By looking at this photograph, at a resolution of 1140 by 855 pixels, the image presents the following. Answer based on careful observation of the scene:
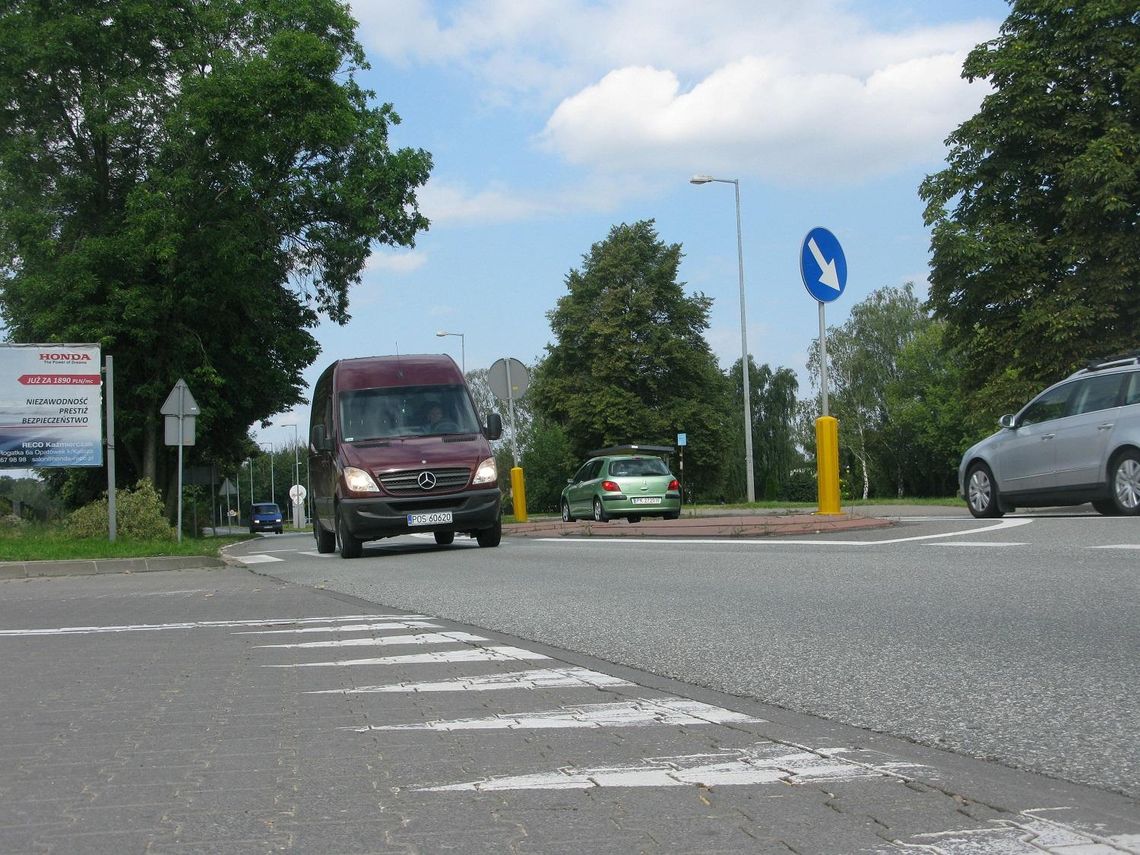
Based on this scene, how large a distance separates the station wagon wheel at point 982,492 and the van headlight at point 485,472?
642cm

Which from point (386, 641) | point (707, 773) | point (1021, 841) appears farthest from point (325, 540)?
point (1021, 841)

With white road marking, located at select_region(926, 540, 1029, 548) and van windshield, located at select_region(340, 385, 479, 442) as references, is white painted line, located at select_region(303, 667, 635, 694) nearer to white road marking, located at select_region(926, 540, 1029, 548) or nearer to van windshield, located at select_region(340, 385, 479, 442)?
white road marking, located at select_region(926, 540, 1029, 548)

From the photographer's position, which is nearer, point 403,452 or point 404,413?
point 403,452

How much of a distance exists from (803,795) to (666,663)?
2633 mm

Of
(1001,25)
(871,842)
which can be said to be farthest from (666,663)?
→ (1001,25)

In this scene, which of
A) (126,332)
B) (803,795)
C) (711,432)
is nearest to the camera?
(803,795)

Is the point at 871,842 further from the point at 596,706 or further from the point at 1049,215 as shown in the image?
the point at 1049,215

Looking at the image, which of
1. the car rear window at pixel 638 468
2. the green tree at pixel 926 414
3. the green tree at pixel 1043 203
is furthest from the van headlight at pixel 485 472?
the green tree at pixel 926 414

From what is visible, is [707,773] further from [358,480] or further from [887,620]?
[358,480]

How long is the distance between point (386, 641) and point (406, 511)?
858 cm

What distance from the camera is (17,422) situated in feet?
69.9

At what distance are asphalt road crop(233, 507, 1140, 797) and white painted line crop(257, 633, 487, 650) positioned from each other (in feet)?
1.26

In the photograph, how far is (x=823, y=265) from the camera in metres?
15.9

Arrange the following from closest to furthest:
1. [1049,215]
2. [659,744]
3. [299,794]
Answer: [299,794] < [659,744] < [1049,215]
